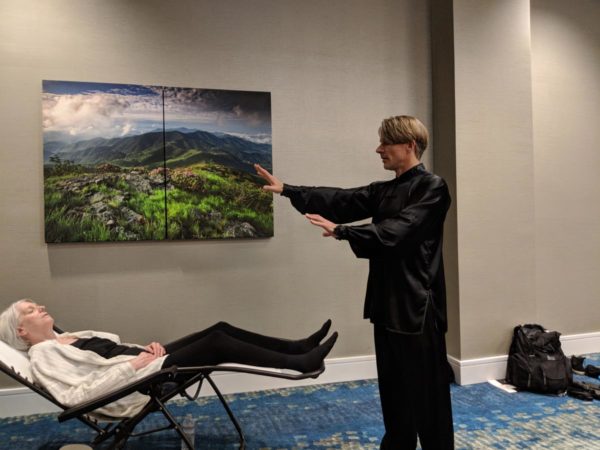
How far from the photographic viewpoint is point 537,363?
3.52 m

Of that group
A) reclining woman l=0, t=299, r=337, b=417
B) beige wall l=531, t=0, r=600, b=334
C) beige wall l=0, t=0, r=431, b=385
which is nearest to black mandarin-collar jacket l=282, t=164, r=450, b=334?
reclining woman l=0, t=299, r=337, b=417

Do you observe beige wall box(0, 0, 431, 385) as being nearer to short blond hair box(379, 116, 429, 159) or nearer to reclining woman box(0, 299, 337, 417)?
reclining woman box(0, 299, 337, 417)

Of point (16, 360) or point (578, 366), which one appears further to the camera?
point (578, 366)

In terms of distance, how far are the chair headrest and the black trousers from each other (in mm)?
1622

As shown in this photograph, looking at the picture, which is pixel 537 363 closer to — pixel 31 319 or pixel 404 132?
pixel 404 132

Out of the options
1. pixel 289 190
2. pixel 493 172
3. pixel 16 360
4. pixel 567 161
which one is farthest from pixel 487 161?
pixel 16 360

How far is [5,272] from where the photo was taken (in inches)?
123

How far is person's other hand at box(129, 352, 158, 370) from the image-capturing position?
2395 millimetres

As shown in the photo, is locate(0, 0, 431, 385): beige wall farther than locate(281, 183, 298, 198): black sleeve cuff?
Yes

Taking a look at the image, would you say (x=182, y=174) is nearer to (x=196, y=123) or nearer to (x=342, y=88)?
(x=196, y=123)

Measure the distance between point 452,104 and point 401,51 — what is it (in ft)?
1.89

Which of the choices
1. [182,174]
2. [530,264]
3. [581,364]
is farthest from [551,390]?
[182,174]

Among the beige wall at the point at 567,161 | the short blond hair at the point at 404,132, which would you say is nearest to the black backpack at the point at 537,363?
the beige wall at the point at 567,161

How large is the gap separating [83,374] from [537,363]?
112 inches
